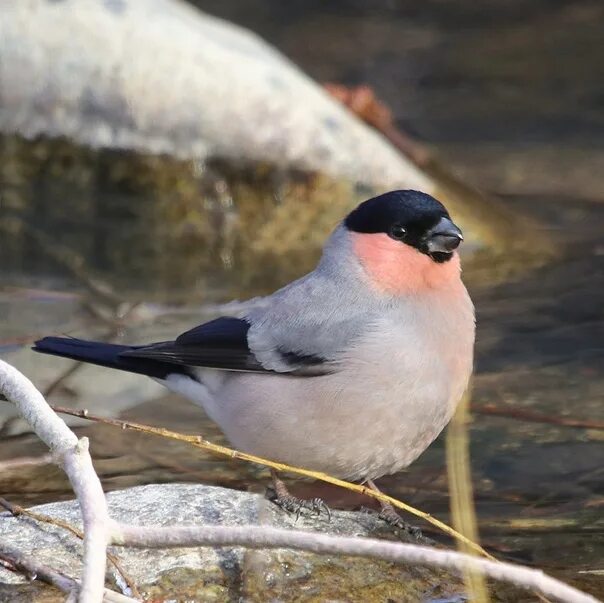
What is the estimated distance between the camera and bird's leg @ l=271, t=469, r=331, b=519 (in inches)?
183

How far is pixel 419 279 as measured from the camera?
188 inches

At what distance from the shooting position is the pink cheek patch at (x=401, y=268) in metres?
4.77

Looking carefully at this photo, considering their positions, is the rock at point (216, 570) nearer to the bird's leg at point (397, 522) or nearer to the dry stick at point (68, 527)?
the dry stick at point (68, 527)

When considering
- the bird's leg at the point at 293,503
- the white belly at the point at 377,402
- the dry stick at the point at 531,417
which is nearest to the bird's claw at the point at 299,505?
the bird's leg at the point at 293,503

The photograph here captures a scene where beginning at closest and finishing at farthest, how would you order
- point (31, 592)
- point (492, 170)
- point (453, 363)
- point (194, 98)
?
point (31, 592)
point (453, 363)
point (194, 98)
point (492, 170)

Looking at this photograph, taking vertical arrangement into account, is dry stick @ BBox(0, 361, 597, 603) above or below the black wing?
above

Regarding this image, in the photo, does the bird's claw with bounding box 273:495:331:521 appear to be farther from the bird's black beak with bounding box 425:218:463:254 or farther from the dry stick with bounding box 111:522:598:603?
the dry stick with bounding box 111:522:598:603

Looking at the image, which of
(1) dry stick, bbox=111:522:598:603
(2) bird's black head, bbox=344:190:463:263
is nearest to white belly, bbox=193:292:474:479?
(2) bird's black head, bbox=344:190:463:263

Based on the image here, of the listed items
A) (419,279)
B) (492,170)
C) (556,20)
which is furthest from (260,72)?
(556,20)

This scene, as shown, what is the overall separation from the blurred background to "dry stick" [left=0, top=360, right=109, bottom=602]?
1.64m

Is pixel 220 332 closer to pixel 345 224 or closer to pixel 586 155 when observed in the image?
pixel 345 224

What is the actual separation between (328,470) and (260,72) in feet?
15.0

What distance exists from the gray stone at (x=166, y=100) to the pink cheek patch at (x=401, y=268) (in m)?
3.77

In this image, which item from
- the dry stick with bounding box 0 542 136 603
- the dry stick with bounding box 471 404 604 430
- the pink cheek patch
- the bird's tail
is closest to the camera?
the dry stick with bounding box 0 542 136 603
